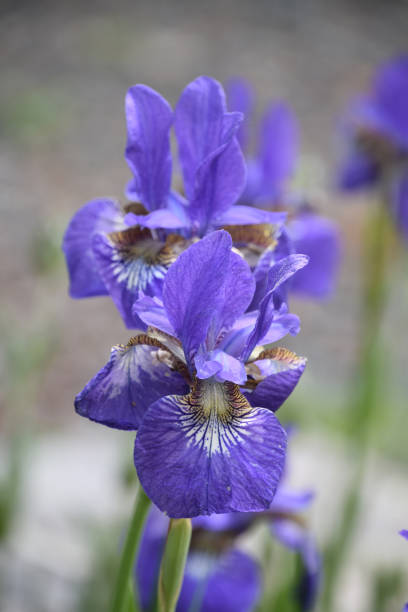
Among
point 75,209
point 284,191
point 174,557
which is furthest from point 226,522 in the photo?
point 75,209

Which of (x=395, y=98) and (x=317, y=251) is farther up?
(x=395, y=98)

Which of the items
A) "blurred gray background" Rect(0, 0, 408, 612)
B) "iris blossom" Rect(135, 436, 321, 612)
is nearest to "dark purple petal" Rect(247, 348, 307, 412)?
"iris blossom" Rect(135, 436, 321, 612)

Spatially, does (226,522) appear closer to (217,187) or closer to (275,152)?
(217,187)

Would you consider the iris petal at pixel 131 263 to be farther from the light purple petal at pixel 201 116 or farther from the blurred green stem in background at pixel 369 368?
the blurred green stem in background at pixel 369 368

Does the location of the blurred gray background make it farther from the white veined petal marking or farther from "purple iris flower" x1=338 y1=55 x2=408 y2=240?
the white veined petal marking

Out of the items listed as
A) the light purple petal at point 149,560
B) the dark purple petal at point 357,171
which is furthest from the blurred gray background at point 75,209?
the light purple petal at point 149,560
